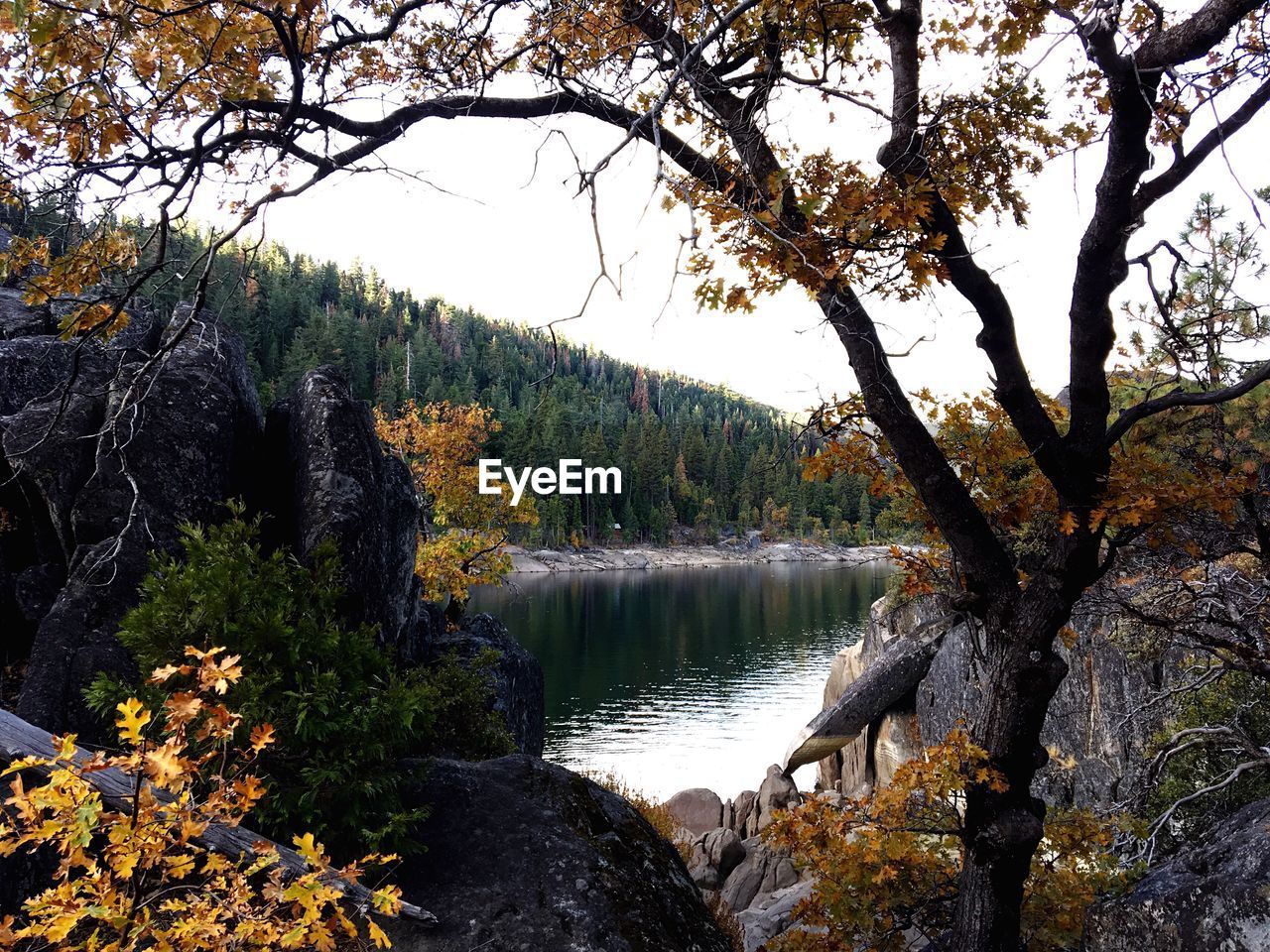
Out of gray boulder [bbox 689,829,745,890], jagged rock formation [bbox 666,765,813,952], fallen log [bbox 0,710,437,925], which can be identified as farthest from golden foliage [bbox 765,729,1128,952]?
gray boulder [bbox 689,829,745,890]

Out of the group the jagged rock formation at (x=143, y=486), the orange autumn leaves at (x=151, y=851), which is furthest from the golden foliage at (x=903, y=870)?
the jagged rock formation at (x=143, y=486)

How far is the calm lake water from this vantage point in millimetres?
24234

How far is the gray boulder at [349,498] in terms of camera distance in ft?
26.5

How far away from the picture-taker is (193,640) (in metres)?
5.22

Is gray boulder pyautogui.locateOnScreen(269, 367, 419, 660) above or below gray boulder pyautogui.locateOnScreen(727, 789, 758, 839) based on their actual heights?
above

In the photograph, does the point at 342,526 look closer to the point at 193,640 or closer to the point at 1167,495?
the point at 193,640

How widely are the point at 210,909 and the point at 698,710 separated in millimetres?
28368

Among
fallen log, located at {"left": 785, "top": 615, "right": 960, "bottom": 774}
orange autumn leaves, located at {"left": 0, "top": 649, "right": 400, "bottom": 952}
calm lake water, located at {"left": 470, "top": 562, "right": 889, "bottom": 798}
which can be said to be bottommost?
calm lake water, located at {"left": 470, "top": 562, "right": 889, "bottom": 798}

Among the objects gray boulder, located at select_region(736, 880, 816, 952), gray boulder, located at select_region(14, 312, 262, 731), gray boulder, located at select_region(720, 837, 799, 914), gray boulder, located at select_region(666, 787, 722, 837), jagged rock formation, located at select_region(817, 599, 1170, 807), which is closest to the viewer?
gray boulder, located at select_region(14, 312, 262, 731)

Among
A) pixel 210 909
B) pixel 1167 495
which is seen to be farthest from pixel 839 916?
pixel 210 909

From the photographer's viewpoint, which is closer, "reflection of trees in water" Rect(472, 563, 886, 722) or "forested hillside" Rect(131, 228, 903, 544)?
"reflection of trees in water" Rect(472, 563, 886, 722)

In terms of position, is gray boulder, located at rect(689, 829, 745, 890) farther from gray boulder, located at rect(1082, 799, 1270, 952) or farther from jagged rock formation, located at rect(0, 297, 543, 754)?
gray boulder, located at rect(1082, 799, 1270, 952)

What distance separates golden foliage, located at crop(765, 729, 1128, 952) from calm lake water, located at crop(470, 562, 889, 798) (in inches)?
619

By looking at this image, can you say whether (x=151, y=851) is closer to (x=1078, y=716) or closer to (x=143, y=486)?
(x=143, y=486)
